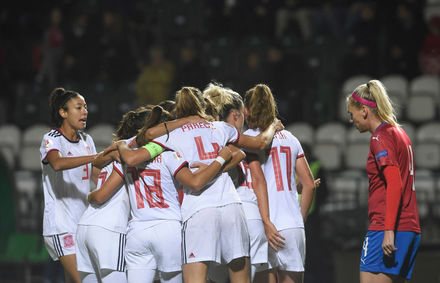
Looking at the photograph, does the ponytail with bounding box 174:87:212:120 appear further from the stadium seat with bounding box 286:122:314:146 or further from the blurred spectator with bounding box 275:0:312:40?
the blurred spectator with bounding box 275:0:312:40

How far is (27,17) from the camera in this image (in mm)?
14805

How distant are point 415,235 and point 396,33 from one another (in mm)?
8254

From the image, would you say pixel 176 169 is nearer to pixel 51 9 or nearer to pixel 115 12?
pixel 115 12

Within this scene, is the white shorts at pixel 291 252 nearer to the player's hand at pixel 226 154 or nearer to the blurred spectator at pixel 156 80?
the player's hand at pixel 226 154

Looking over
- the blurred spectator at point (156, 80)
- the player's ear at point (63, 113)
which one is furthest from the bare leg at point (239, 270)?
the blurred spectator at point (156, 80)

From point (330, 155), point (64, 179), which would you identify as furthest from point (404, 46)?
point (64, 179)

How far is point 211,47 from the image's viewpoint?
1313 centimetres

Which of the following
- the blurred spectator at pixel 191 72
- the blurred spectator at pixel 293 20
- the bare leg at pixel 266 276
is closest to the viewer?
the bare leg at pixel 266 276

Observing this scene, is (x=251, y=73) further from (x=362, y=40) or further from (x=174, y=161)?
(x=174, y=161)

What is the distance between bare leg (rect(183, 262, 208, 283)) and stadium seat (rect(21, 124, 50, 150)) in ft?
26.8

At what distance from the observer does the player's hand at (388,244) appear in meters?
4.13

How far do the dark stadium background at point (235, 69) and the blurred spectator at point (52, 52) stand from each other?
0.9 inches

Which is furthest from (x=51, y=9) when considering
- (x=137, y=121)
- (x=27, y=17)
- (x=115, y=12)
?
(x=137, y=121)

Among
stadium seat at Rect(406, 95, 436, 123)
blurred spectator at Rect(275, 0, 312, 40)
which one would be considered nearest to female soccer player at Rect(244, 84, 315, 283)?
stadium seat at Rect(406, 95, 436, 123)
